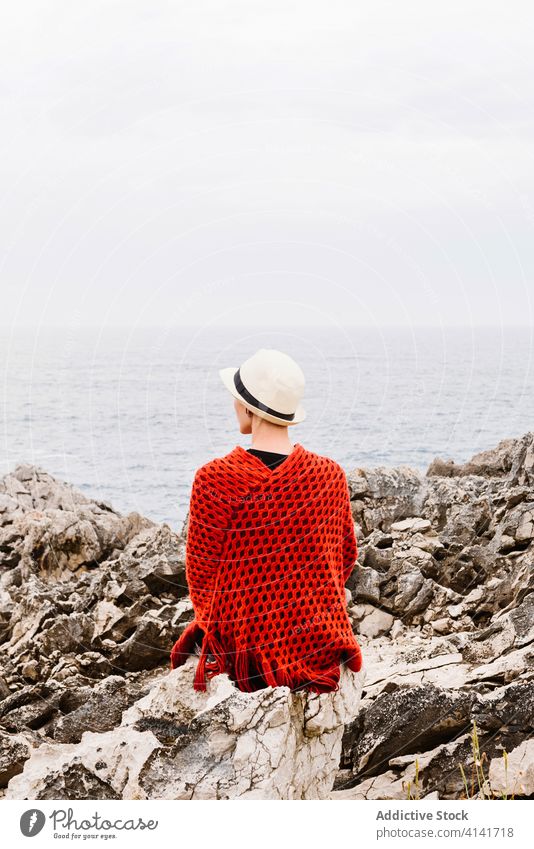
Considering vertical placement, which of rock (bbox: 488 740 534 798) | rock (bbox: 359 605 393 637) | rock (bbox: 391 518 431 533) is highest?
rock (bbox: 391 518 431 533)

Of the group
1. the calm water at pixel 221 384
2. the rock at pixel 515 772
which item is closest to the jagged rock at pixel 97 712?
the calm water at pixel 221 384

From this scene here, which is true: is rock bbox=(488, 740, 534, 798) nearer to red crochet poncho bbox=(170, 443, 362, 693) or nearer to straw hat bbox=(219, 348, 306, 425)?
red crochet poncho bbox=(170, 443, 362, 693)

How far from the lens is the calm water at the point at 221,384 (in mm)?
6891

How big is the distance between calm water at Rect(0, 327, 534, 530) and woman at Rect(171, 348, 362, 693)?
2.27 metres

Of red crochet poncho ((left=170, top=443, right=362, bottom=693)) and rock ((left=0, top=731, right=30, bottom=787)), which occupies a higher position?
red crochet poncho ((left=170, top=443, right=362, bottom=693))

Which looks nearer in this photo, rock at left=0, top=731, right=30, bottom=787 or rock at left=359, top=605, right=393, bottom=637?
rock at left=0, top=731, right=30, bottom=787

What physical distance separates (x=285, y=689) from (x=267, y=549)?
66 centimetres

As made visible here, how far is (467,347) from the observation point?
287 inches

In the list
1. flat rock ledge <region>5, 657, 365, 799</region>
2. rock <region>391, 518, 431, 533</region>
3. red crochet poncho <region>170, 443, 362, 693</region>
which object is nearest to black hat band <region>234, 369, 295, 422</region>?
red crochet poncho <region>170, 443, 362, 693</region>

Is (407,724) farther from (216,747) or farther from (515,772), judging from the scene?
(216,747)

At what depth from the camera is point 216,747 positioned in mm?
4254

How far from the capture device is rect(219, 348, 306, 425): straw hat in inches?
156

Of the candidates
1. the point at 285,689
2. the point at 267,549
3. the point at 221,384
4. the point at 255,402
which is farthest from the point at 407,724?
the point at 221,384
